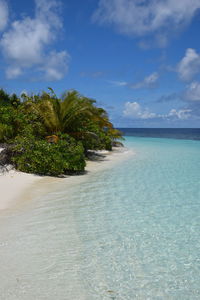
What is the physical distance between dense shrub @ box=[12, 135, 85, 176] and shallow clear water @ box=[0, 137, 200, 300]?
2.66 meters

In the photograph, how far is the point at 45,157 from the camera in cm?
994

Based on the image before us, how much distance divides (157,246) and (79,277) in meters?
1.45

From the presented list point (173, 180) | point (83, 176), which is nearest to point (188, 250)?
point (173, 180)

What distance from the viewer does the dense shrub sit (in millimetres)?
9938

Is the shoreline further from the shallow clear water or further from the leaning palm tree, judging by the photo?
the leaning palm tree

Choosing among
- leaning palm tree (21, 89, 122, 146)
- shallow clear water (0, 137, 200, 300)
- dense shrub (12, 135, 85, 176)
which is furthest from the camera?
leaning palm tree (21, 89, 122, 146)

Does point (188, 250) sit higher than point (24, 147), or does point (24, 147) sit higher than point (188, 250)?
point (24, 147)

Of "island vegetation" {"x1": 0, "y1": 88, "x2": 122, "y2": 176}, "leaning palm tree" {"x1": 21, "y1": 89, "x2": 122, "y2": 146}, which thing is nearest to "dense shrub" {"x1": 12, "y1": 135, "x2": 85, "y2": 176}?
"island vegetation" {"x1": 0, "y1": 88, "x2": 122, "y2": 176}

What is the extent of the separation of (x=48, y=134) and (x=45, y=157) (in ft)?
14.1

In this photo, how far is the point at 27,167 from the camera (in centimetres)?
1004

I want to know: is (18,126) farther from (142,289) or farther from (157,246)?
(142,289)

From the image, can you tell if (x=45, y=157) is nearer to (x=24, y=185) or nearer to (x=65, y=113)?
(x=24, y=185)

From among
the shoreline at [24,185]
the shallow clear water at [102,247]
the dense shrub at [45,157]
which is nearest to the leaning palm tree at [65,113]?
the dense shrub at [45,157]

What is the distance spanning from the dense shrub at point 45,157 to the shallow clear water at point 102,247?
266cm
